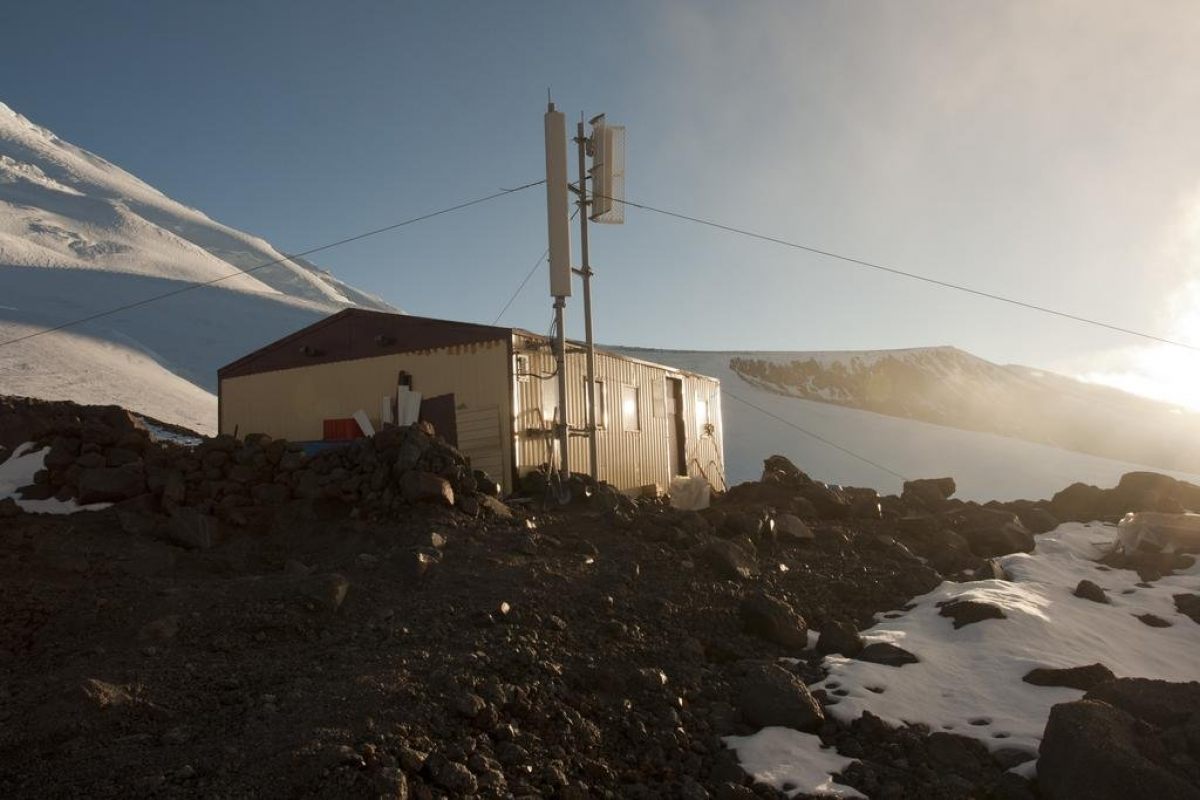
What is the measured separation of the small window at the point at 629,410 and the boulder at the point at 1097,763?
483 inches

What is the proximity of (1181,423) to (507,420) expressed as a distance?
91276 millimetres

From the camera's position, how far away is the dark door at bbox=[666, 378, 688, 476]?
19750mm

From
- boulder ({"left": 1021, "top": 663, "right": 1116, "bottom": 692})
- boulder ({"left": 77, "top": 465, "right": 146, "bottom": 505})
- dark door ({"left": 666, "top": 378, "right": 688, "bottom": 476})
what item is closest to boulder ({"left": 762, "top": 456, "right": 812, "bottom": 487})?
dark door ({"left": 666, "top": 378, "right": 688, "bottom": 476})

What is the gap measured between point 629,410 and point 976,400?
6926 centimetres

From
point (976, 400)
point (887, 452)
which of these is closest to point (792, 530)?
point (887, 452)

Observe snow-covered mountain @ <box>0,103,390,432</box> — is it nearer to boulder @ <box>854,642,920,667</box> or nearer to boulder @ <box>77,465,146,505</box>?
boulder @ <box>77,465,146,505</box>

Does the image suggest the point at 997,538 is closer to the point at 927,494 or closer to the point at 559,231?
the point at 927,494

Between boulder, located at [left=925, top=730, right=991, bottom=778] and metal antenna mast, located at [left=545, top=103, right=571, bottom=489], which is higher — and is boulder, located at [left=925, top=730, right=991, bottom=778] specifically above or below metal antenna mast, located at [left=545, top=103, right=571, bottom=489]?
below

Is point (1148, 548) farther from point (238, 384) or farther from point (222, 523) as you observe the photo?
point (238, 384)

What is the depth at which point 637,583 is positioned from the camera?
27.4 feet

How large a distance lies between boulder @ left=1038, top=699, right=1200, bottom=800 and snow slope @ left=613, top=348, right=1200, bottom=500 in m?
35.3

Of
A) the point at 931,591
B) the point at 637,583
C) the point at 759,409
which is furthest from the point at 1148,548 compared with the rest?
the point at 759,409

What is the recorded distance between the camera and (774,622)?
764 cm

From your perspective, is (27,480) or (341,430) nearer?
(27,480)
